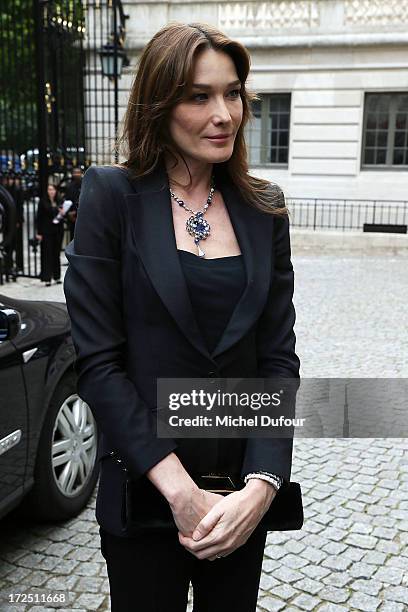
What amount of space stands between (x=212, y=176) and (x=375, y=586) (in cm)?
221

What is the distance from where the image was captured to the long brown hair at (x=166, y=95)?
164 centimetres

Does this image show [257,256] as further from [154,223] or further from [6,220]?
[6,220]

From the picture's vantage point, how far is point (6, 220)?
1084 cm

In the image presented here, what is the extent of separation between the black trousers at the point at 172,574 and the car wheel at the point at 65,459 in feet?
5.60

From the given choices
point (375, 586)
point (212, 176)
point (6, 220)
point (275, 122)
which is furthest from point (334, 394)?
point (275, 122)

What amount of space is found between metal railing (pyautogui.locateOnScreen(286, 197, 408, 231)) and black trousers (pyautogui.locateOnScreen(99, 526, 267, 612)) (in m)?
18.4

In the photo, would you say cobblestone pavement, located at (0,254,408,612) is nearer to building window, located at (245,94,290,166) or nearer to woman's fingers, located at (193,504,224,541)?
woman's fingers, located at (193,504,224,541)

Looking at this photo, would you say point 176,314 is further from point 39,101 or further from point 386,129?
point 386,129

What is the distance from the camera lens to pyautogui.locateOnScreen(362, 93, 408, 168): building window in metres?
20.8

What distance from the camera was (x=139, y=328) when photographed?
5.50ft

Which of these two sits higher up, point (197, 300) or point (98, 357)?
point (197, 300)

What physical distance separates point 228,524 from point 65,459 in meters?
2.19

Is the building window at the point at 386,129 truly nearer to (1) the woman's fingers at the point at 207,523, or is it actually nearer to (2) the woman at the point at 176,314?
(2) the woman at the point at 176,314

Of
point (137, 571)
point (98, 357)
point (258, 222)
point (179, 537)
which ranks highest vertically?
point (258, 222)
